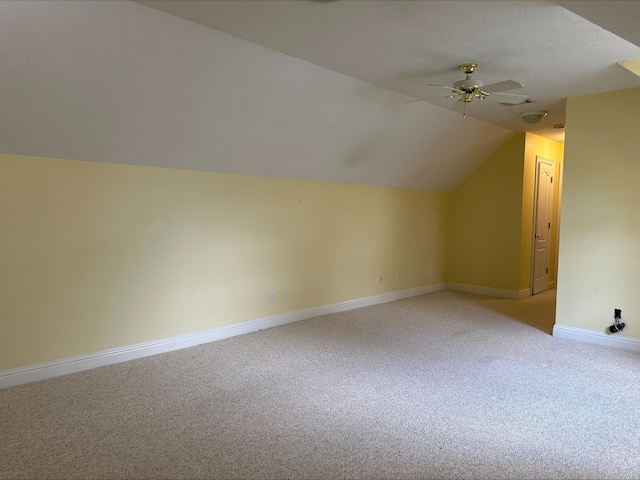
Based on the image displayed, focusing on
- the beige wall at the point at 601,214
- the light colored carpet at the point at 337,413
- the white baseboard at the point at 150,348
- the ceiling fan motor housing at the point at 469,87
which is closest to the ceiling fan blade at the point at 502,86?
the ceiling fan motor housing at the point at 469,87

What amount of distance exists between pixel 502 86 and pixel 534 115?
1.92m

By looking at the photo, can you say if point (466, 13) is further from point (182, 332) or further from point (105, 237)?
point (182, 332)

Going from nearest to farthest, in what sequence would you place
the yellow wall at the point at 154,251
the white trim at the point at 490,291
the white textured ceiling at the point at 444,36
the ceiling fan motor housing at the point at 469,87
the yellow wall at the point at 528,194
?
1. the white textured ceiling at the point at 444,36
2. the yellow wall at the point at 154,251
3. the ceiling fan motor housing at the point at 469,87
4. the yellow wall at the point at 528,194
5. the white trim at the point at 490,291

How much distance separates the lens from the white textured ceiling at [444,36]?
8.32ft

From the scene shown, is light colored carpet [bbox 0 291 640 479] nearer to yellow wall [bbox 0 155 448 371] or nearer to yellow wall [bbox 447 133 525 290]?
yellow wall [bbox 0 155 448 371]

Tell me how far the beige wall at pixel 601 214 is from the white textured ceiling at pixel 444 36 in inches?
11.9

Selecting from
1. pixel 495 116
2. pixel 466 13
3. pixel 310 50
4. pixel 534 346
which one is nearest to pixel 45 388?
pixel 310 50

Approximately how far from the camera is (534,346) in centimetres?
423

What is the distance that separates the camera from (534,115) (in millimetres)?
4840

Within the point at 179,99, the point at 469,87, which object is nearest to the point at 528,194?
the point at 469,87

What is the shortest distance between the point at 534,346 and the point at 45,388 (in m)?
4.19

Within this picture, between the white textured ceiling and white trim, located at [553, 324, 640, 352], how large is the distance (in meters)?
2.38

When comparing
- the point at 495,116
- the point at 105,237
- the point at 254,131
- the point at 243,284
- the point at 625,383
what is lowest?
the point at 625,383

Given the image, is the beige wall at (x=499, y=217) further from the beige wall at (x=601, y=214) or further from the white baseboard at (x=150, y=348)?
the white baseboard at (x=150, y=348)
